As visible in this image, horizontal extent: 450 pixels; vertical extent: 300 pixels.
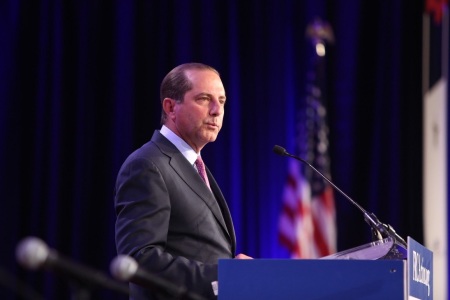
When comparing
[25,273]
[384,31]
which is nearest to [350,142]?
[384,31]

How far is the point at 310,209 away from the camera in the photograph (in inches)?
242

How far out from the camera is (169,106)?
3180mm

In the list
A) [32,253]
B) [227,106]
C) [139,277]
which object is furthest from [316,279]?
[227,106]

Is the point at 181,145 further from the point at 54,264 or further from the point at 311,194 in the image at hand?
the point at 311,194

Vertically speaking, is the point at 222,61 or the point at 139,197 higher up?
the point at 222,61

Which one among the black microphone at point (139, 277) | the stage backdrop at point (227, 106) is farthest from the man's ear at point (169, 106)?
the stage backdrop at point (227, 106)

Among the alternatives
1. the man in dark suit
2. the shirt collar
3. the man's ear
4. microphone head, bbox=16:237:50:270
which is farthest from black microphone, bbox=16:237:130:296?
the man's ear

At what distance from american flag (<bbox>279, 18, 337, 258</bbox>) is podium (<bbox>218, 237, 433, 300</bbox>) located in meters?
3.69

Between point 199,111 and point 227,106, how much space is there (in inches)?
119

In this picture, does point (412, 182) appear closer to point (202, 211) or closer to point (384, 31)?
point (384, 31)

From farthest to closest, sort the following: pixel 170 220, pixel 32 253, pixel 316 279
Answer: pixel 170 220 < pixel 316 279 < pixel 32 253

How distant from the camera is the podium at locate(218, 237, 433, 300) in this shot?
230 cm

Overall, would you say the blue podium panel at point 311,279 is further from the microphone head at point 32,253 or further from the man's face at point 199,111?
the microphone head at point 32,253

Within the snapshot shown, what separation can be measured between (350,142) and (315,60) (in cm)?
65
